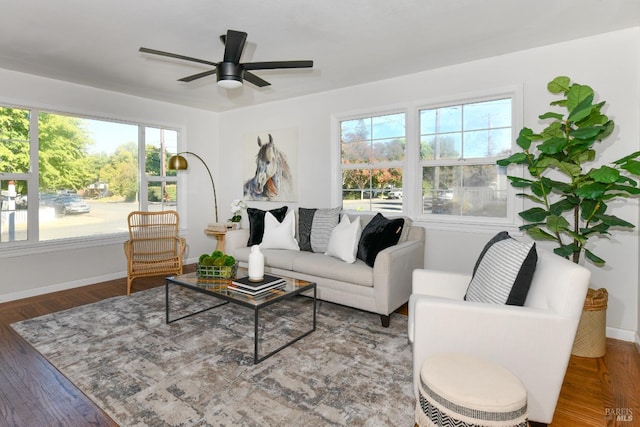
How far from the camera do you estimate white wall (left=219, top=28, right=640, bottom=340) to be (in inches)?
112

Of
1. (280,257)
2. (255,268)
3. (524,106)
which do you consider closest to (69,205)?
(280,257)

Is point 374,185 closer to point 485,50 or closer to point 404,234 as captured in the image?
point 404,234

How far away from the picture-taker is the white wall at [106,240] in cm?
390

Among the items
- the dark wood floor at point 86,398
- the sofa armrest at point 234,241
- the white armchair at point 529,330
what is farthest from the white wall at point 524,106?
the white armchair at point 529,330

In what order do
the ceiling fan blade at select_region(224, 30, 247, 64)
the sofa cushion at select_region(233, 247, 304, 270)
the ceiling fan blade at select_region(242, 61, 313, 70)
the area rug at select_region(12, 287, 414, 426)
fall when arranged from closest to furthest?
the area rug at select_region(12, 287, 414, 426), the ceiling fan blade at select_region(224, 30, 247, 64), the ceiling fan blade at select_region(242, 61, 313, 70), the sofa cushion at select_region(233, 247, 304, 270)

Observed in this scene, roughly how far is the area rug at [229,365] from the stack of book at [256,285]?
0.43 metres

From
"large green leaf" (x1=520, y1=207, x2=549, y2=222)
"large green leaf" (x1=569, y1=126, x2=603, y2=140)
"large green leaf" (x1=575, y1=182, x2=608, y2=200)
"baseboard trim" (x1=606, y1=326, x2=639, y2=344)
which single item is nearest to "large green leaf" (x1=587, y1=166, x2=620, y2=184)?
"large green leaf" (x1=575, y1=182, x2=608, y2=200)

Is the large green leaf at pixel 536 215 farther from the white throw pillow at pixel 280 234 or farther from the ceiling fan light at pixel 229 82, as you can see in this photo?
the ceiling fan light at pixel 229 82

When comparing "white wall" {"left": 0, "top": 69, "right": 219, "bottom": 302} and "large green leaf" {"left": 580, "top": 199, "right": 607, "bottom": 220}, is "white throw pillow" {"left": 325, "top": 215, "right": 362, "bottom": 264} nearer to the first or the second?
"large green leaf" {"left": 580, "top": 199, "right": 607, "bottom": 220}

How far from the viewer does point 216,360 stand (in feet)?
8.20

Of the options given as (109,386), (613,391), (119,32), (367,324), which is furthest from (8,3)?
(613,391)

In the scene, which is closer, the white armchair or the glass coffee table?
the white armchair

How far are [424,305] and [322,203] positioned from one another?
306 centimetres

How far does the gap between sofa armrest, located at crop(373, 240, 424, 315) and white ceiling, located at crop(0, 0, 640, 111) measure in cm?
184
